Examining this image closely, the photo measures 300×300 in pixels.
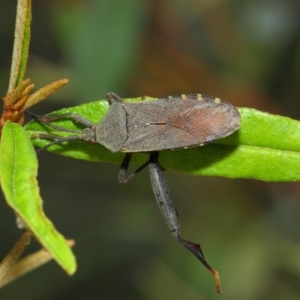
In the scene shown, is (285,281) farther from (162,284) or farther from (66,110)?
(66,110)

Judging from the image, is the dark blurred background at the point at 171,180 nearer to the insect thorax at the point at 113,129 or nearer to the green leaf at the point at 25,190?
the insect thorax at the point at 113,129

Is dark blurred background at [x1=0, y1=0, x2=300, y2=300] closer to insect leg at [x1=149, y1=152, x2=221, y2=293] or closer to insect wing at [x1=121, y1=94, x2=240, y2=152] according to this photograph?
insect wing at [x1=121, y1=94, x2=240, y2=152]

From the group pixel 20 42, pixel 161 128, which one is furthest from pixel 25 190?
pixel 161 128

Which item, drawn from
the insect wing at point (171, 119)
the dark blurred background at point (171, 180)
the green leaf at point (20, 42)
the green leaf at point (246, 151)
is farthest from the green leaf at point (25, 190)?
the dark blurred background at point (171, 180)

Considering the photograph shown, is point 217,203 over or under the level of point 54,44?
under

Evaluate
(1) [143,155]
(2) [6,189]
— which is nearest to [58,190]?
(1) [143,155]

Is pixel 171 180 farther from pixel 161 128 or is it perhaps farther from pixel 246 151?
pixel 246 151

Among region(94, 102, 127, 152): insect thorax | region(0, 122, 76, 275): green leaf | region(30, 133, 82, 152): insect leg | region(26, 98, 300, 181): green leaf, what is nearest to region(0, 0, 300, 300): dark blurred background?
region(94, 102, 127, 152): insect thorax
